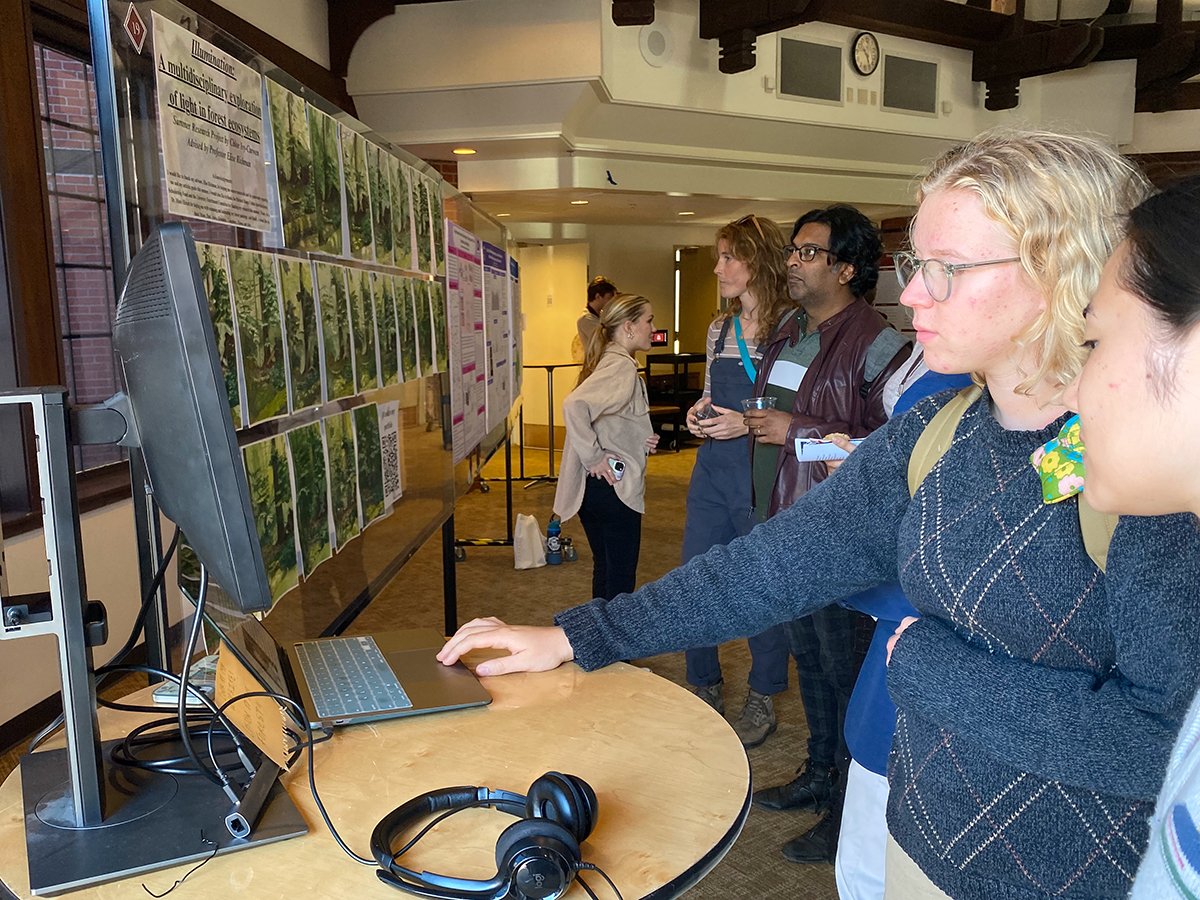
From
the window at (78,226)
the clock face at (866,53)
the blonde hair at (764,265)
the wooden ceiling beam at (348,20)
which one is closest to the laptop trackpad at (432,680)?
the blonde hair at (764,265)

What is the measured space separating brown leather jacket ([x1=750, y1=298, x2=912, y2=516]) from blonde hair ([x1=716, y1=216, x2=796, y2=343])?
0.38 m

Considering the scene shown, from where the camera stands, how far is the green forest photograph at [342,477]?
1.93 metres

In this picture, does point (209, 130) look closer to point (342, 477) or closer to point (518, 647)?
point (342, 477)

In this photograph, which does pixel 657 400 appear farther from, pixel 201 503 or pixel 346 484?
pixel 201 503

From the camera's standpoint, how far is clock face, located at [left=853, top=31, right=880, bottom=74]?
693 cm

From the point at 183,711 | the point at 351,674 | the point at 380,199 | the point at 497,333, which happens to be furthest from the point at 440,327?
the point at 183,711

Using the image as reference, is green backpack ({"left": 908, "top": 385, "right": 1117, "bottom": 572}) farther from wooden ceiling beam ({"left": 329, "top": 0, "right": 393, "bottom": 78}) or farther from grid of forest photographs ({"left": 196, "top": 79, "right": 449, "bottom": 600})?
wooden ceiling beam ({"left": 329, "top": 0, "right": 393, "bottom": 78})

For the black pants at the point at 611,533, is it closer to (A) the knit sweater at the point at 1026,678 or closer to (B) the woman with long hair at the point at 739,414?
(B) the woman with long hair at the point at 739,414

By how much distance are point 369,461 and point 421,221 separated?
0.85m

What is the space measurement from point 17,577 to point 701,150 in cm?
568

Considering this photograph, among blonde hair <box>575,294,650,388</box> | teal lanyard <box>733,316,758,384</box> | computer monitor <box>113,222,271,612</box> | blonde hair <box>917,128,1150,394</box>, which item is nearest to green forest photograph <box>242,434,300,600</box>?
computer monitor <box>113,222,271,612</box>

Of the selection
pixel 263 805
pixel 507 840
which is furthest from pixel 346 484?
pixel 507 840

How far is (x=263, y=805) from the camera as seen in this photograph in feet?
3.04

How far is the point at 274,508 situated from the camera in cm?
165
